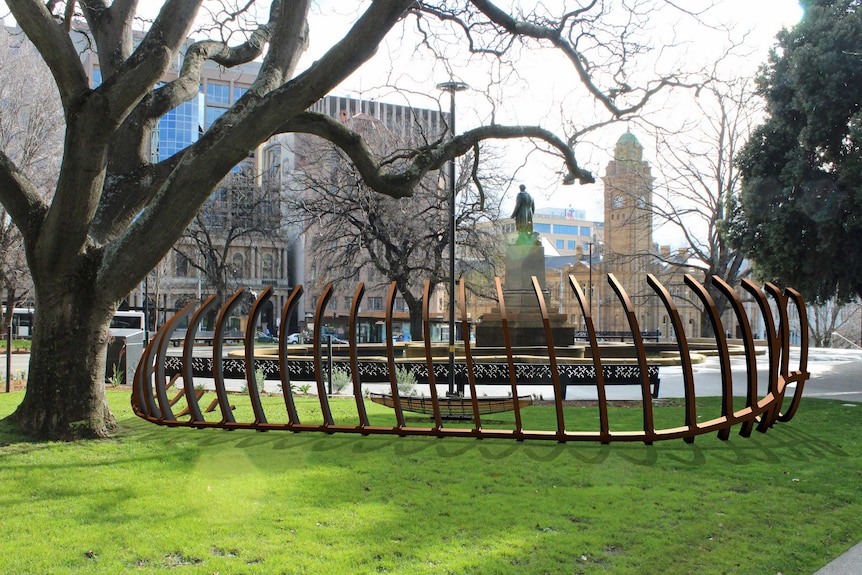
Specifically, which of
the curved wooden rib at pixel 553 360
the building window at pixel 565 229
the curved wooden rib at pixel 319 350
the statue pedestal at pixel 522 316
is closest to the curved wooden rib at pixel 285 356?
the curved wooden rib at pixel 319 350

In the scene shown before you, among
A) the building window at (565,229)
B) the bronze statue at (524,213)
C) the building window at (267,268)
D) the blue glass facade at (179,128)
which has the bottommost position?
the bronze statue at (524,213)

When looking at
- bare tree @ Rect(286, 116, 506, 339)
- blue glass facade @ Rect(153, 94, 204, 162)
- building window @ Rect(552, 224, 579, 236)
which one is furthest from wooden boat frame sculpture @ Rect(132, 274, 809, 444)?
building window @ Rect(552, 224, 579, 236)

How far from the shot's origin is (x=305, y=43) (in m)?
9.20

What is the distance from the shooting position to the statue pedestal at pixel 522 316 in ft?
71.2

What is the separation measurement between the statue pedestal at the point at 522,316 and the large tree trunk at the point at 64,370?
1470cm

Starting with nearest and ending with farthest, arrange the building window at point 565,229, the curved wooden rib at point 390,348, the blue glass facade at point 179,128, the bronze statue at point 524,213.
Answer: the curved wooden rib at point 390,348
the bronze statue at point 524,213
the blue glass facade at point 179,128
the building window at point 565,229

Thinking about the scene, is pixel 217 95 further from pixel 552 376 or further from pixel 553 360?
pixel 553 360

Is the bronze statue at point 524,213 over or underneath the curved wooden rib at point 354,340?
over

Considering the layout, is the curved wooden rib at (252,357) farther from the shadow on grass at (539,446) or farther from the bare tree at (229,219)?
the bare tree at (229,219)

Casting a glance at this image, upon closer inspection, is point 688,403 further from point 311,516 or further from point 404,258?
point 404,258

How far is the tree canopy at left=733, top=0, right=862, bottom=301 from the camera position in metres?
17.4

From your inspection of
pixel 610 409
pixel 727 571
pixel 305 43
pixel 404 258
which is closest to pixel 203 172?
pixel 305 43

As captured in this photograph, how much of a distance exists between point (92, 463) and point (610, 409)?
8.05m

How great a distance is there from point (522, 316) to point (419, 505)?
16.9 meters
